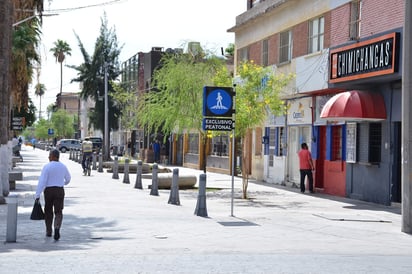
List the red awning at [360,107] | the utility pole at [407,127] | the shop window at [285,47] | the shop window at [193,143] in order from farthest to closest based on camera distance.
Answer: the shop window at [193,143], the shop window at [285,47], the red awning at [360,107], the utility pole at [407,127]

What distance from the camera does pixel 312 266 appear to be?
954 centimetres

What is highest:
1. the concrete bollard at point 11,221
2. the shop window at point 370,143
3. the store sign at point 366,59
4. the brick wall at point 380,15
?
the brick wall at point 380,15

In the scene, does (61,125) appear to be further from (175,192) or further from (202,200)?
(202,200)

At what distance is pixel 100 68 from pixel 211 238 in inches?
1789

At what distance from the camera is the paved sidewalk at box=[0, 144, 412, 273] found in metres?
9.48

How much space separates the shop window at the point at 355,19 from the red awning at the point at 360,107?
7.79 ft

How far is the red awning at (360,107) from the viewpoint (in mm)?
19609

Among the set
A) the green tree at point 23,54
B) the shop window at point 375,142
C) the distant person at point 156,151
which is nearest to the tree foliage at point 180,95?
the shop window at point 375,142

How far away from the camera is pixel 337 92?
23.0 meters

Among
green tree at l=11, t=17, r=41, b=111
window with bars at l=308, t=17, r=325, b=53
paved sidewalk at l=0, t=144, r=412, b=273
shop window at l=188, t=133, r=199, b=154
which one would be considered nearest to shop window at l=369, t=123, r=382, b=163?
paved sidewalk at l=0, t=144, r=412, b=273

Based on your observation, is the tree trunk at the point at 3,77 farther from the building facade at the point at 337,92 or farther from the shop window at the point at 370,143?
the shop window at the point at 370,143

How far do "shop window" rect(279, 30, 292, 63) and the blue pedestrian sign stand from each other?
1129 cm

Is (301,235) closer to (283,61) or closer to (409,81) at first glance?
(409,81)

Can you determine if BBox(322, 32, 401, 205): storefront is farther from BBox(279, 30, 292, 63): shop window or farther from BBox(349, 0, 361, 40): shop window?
BBox(279, 30, 292, 63): shop window
